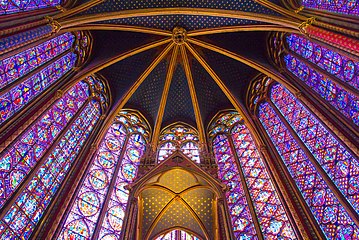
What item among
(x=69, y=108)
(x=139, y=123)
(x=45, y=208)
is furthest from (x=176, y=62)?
(x=45, y=208)

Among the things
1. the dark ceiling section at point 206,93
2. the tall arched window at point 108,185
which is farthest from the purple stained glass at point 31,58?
the dark ceiling section at point 206,93

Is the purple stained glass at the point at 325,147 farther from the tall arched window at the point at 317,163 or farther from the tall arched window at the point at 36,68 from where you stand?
the tall arched window at the point at 36,68

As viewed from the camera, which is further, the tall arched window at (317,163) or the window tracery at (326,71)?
the window tracery at (326,71)

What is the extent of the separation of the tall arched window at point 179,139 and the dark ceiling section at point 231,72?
2.41 metres

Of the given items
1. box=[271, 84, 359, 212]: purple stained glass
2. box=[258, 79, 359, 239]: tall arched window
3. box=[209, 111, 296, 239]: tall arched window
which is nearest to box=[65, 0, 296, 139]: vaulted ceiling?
box=[209, 111, 296, 239]: tall arched window

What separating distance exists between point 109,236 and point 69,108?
4.40 metres

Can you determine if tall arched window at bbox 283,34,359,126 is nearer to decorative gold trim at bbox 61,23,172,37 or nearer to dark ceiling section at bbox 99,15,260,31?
dark ceiling section at bbox 99,15,260,31

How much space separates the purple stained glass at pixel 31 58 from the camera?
9305 mm

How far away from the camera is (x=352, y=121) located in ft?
29.7

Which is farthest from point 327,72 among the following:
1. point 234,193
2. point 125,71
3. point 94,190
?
point 125,71

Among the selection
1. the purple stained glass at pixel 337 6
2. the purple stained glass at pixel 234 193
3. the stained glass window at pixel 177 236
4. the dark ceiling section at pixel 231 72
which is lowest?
the stained glass window at pixel 177 236

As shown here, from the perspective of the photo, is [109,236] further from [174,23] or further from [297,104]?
[174,23]

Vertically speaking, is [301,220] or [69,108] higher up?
[69,108]

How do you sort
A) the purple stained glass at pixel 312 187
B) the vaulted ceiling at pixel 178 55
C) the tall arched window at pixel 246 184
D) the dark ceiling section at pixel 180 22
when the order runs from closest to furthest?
1. the purple stained glass at pixel 312 187
2. the tall arched window at pixel 246 184
3. the vaulted ceiling at pixel 178 55
4. the dark ceiling section at pixel 180 22
